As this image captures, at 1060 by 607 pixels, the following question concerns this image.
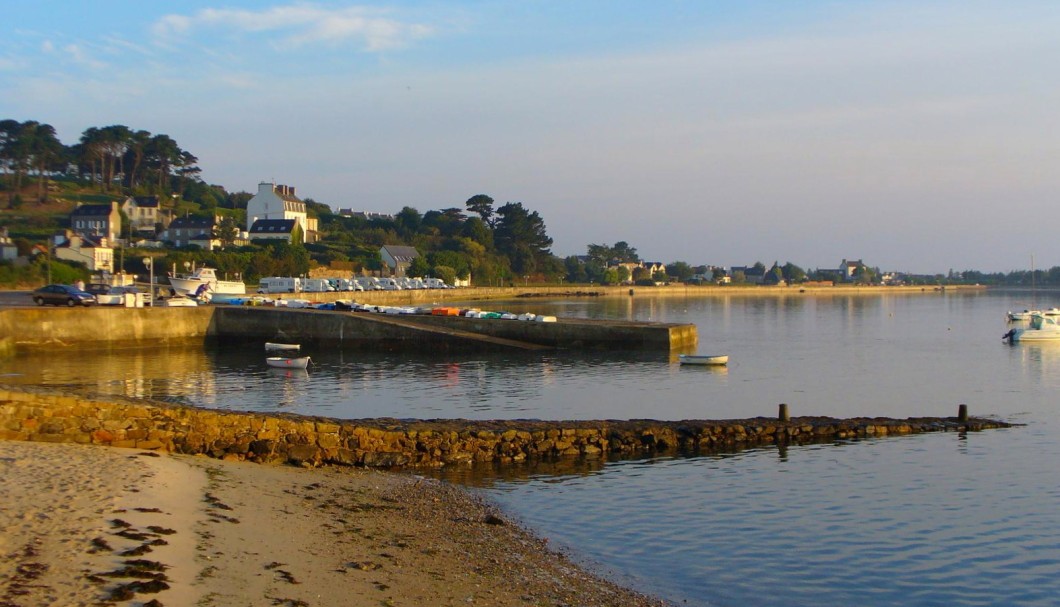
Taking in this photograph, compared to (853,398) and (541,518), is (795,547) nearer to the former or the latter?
(541,518)

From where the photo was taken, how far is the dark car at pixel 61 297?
172 feet

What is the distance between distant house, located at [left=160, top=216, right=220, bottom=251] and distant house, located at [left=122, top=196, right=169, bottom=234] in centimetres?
445

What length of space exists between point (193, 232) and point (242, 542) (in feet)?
373

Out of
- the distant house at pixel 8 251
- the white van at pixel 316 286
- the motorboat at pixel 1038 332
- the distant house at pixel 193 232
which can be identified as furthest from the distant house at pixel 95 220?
the motorboat at pixel 1038 332

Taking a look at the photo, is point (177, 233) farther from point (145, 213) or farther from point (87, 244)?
point (87, 244)

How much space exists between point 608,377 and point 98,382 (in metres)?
20.7

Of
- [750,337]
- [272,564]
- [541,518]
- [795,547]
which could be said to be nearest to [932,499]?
[795,547]

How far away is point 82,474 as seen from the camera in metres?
14.3

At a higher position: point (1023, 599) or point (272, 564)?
point (272, 564)

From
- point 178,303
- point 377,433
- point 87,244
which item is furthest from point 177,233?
point 377,433

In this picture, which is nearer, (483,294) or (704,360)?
(704,360)

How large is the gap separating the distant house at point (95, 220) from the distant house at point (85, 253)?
16.1 meters

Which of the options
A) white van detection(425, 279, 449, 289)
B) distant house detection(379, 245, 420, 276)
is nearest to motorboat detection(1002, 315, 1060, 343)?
white van detection(425, 279, 449, 289)

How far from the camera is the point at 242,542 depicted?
1247 cm
